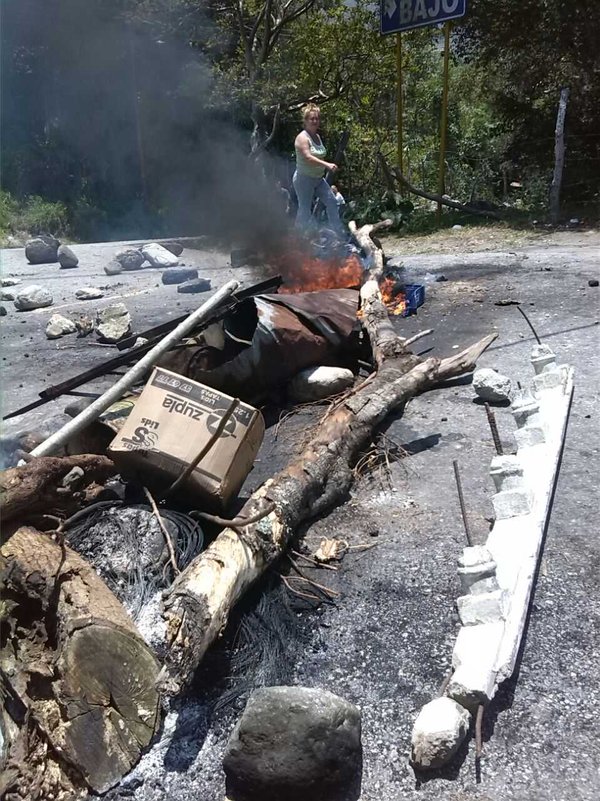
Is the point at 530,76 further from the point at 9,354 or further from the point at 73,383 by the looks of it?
the point at 73,383

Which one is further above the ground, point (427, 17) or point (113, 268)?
point (427, 17)

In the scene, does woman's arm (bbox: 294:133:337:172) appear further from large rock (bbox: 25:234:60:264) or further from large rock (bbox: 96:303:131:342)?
large rock (bbox: 25:234:60:264)

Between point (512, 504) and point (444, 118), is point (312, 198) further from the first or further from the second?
point (512, 504)

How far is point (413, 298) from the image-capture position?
6699 millimetres

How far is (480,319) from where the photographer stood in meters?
6.29

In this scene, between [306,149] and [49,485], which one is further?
[306,149]

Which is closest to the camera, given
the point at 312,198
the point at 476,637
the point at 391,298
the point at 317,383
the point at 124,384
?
the point at 476,637

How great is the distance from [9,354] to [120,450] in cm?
377

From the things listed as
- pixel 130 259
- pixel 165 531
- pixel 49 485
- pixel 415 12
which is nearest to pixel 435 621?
pixel 165 531

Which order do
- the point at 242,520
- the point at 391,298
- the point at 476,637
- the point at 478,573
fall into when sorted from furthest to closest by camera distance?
the point at 391,298
the point at 242,520
the point at 478,573
the point at 476,637

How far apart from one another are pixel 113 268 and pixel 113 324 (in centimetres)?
363

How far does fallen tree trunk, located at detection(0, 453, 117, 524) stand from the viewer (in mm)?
2941

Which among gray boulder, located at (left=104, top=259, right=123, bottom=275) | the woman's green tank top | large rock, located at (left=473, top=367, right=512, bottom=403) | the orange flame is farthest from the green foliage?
large rock, located at (left=473, top=367, right=512, bottom=403)

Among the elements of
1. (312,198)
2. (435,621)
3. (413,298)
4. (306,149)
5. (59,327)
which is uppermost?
(306,149)
